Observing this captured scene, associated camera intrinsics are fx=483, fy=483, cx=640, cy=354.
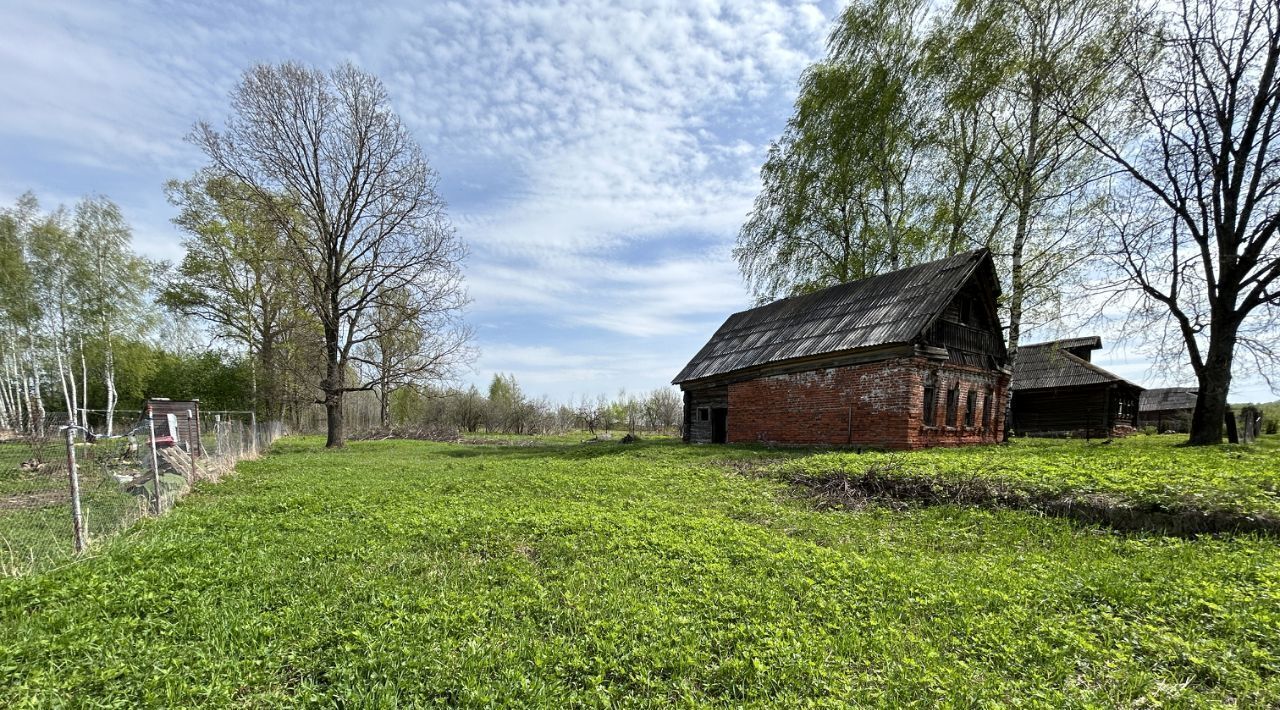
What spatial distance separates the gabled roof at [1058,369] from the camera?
2305cm

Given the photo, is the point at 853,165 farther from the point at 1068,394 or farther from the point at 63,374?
the point at 63,374

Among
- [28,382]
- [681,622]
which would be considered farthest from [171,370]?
[681,622]

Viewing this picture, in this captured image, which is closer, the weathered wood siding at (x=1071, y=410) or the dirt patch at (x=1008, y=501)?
the dirt patch at (x=1008, y=501)

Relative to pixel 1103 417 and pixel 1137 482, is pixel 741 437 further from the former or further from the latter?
pixel 1103 417

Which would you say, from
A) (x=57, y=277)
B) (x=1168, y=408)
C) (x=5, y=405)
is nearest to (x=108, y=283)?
(x=57, y=277)

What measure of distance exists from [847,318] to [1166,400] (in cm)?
3916

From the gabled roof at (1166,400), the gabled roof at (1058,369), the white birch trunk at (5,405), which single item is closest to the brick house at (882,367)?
the gabled roof at (1058,369)

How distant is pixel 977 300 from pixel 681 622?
1752cm

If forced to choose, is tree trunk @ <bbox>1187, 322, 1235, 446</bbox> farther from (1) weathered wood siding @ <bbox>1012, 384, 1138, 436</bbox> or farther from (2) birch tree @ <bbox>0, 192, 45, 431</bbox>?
(2) birch tree @ <bbox>0, 192, 45, 431</bbox>

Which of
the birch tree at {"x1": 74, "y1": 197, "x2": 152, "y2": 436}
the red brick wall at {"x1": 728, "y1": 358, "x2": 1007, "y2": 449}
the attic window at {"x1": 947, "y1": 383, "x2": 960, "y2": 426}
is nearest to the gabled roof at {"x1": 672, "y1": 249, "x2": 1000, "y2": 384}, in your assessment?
the red brick wall at {"x1": 728, "y1": 358, "x2": 1007, "y2": 449}

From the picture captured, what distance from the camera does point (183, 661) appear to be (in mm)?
3314

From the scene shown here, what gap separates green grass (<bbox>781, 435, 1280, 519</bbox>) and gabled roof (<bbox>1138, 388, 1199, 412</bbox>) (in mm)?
A: 35802

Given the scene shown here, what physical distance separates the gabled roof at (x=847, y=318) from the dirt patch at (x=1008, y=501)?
5.90m

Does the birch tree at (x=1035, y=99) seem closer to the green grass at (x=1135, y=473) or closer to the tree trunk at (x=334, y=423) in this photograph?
the green grass at (x=1135, y=473)
